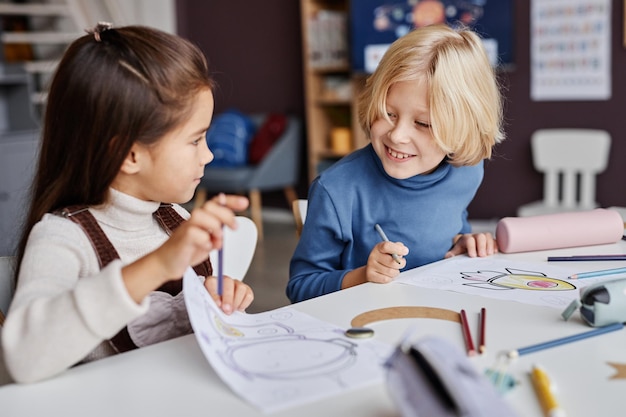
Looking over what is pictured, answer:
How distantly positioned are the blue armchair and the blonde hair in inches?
139

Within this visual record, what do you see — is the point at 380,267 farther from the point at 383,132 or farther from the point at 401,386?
the point at 401,386

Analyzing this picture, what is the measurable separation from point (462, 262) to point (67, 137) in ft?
2.37

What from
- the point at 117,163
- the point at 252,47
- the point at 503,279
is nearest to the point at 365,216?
the point at 503,279

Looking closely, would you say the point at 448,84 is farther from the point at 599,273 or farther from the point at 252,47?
the point at 252,47

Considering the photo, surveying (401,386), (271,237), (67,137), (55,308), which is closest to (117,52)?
(67,137)

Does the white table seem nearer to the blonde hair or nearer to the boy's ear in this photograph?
the boy's ear

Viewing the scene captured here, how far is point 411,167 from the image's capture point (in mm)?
1466

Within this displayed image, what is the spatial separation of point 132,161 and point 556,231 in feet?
2.68

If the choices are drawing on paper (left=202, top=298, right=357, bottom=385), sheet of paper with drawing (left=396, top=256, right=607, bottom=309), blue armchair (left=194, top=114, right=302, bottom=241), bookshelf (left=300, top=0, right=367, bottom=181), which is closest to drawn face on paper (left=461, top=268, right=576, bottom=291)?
sheet of paper with drawing (left=396, top=256, right=607, bottom=309)

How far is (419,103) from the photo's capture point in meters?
1.40

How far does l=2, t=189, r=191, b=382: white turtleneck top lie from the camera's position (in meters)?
0.86

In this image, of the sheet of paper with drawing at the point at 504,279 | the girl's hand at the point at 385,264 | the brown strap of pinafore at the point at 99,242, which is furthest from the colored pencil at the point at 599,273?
the brown strap of pinafore at the point at 99,242

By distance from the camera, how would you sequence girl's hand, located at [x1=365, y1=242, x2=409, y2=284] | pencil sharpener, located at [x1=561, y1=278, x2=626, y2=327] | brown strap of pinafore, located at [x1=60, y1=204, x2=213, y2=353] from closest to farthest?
pencil sharpener, located at [x1=561, y1=278, x2=626, y2=327]
brown strap of pinafore, located at [x1=60, y1=204, x2=213, y2=353]
girl's hand, located at [x1=365, y1=242, x2=409, y2=284]

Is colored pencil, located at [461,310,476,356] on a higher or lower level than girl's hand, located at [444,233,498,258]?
higher
